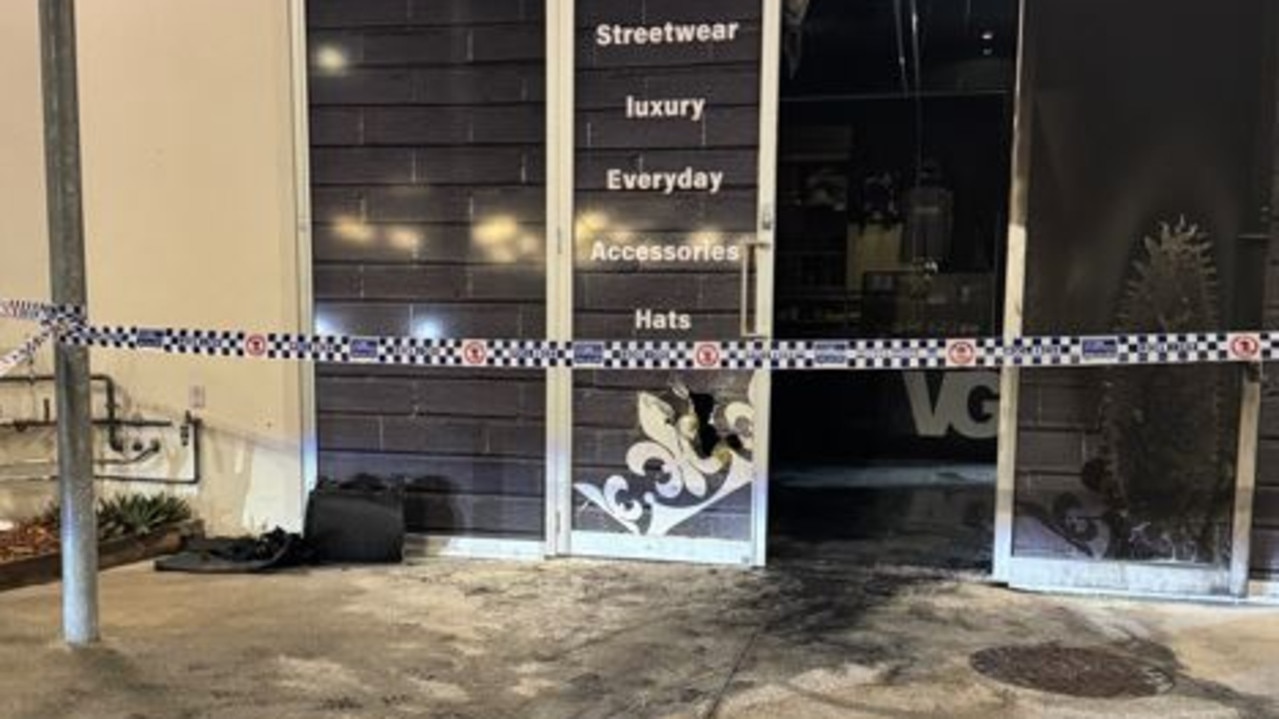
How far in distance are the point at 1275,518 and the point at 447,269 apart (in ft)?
10.3

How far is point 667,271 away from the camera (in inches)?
163

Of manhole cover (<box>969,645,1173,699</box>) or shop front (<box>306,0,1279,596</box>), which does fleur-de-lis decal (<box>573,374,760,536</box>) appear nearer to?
shop front (<box>306,0,1279,596</box>)

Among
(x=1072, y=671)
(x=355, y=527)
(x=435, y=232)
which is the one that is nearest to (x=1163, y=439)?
(x=1072, y=671)

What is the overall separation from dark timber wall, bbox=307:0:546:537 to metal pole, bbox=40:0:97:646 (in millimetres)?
1264

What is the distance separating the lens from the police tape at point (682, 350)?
11.1 ft

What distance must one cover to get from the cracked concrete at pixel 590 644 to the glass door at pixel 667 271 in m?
0.26

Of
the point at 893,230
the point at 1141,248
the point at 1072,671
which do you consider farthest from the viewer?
the point at 893,230

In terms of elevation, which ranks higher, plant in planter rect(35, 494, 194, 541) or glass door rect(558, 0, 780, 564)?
glass door rect(558, 0, 780, 564)

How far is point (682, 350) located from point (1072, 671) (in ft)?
5.40

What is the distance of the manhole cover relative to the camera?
2.96 m

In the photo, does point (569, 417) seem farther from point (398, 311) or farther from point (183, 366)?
point (183, 366)

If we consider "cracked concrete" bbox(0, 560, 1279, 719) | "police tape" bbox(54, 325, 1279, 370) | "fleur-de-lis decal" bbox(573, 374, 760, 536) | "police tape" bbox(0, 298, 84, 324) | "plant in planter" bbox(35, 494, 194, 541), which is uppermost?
"police tape" bbox(0, 298, 84, 324)

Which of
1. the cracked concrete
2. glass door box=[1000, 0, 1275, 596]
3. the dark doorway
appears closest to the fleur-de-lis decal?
the cracked concrete

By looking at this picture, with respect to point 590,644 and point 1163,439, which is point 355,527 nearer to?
point 590,644
